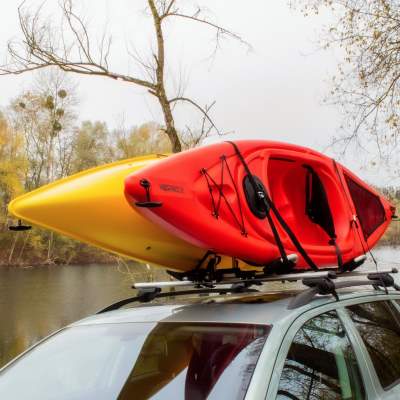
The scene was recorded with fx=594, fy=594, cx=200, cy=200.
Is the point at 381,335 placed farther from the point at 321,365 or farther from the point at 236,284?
the point at 236,284

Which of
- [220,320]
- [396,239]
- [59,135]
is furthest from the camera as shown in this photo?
[59,135]

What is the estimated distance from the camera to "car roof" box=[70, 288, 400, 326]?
8.86 ft

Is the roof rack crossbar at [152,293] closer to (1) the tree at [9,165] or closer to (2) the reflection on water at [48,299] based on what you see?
(2) the reflection on water at [48,299]

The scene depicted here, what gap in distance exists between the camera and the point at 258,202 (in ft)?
13.2

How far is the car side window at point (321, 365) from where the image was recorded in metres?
2.46

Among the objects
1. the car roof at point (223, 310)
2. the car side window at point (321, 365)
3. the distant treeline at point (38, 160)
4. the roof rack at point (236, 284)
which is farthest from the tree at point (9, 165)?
the car side window at point (321, 365)

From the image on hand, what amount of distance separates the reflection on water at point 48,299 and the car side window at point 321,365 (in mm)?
7716

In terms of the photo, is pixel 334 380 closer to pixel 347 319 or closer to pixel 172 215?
pixel 347 319

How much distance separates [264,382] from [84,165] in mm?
37985

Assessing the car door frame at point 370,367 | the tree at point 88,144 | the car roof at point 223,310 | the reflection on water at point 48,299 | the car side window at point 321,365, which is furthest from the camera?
the tree at point 88,144

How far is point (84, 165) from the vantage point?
39312mm

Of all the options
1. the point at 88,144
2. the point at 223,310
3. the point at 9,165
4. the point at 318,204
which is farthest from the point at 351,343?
the point at 9,165

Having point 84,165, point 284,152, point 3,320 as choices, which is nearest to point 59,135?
point 84,165

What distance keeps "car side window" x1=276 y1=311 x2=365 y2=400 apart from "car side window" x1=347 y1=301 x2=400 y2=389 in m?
0.21
